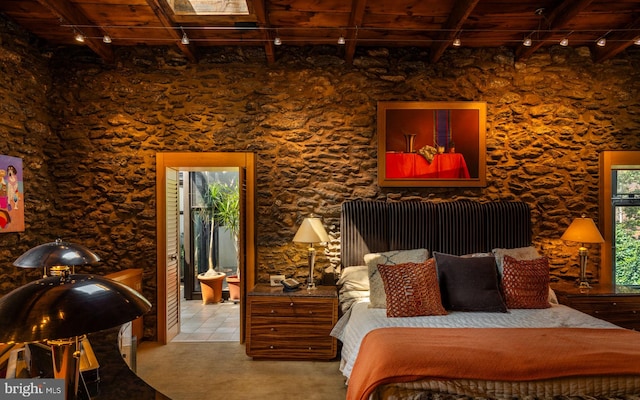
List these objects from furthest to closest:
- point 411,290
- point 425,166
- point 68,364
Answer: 1. point 425,166
2. point 411,290
3. point 68,364

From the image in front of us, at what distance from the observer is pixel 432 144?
484 cm

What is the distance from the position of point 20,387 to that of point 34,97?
451 cm

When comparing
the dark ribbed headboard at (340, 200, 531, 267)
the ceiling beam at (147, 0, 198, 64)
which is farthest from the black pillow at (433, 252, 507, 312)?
the ceiling beam at (147, 0, 198, 64)

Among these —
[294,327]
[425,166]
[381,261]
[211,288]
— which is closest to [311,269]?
[294,327]

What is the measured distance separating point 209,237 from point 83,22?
4.11 m

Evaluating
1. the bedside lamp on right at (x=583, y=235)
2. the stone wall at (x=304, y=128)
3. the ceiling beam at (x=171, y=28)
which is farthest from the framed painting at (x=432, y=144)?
the ceiling beam at (x=171, y=28)

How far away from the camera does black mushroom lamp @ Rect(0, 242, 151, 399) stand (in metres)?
0.81

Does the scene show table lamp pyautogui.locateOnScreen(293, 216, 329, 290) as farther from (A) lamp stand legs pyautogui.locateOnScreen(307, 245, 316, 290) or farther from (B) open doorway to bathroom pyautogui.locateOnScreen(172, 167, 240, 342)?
(B) open doorway to bathroom pyautogui.locateOnScreen(172, 167, 240, 342)

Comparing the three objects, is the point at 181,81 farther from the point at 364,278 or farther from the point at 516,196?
the point at 516,196

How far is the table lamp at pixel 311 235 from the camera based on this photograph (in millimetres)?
4316

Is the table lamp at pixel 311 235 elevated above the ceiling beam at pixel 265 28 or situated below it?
below

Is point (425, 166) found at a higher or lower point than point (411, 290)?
higher

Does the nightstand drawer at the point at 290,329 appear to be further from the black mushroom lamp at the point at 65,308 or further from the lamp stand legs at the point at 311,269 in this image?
the black mushroom lamp at the point at 65,308

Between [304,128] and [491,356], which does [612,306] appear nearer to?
[491,356]
